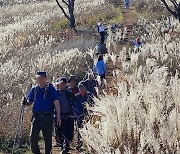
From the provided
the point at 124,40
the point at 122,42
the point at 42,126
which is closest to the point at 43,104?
the point at 42,126

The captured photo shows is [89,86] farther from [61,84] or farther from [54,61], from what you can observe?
[54,61]

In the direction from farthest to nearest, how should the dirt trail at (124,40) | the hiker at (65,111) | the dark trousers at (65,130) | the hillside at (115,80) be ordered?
the dirt trail at (124,40), the dark trousers at (65,130), the hiker at (65,111), the hillside at (115,80)

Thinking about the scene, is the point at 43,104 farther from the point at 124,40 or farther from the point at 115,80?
the point at 124,40

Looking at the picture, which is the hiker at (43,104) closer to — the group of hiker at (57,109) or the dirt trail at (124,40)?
the group of hiker at (57,109)

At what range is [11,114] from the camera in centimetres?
1027

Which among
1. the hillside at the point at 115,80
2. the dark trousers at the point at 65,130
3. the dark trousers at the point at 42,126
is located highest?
the hillside at the point at 115,80

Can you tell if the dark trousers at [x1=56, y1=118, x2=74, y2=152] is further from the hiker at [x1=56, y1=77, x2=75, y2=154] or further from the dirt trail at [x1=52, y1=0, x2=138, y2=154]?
the dirt trail at [x1=52, y1=0, x2=138, y2=154]

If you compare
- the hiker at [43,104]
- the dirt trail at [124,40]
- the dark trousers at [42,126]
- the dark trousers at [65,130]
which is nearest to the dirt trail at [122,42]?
the dirt trail at [124,40]

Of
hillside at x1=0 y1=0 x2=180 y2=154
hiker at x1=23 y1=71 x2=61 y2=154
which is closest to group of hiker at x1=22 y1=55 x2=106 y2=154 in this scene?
hiker at x1=23 y1=71 x2=61 y2=154

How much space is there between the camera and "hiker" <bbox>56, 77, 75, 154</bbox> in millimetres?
8273

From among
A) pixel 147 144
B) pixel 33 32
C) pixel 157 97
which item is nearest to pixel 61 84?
pixel 157 97

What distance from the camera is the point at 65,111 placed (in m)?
8.41

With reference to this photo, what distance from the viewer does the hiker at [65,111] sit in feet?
27.1

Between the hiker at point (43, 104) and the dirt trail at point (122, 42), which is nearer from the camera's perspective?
the hiker at point (43, 104)
